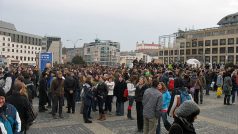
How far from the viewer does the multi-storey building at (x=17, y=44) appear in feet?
425

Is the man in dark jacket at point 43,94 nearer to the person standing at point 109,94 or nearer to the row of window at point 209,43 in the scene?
the person standing at point 109,94

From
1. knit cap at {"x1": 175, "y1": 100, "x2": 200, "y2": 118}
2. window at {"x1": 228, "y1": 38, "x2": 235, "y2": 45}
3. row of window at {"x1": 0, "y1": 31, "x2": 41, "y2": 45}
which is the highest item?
row of window at {"x1": 0, "y1": 31, "x2": 41, "y2": 45}

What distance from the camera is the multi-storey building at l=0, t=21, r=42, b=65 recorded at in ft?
425

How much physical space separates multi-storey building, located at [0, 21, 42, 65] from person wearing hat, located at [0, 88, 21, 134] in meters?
125

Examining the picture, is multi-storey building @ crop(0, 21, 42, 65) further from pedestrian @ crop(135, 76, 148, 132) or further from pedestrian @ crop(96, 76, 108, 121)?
pedestrian @ crop(135, 76, 148, 132)

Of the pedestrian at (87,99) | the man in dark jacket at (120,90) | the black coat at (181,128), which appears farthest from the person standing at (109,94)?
the black coat at (181,128)

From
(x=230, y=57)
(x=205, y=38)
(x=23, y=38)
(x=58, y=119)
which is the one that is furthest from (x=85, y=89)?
(x=23, y=38)

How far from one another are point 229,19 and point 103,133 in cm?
9970

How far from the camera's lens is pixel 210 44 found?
3853 inches

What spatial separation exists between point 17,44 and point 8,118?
453ft

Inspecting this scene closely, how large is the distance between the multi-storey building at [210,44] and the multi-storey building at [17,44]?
6344cm

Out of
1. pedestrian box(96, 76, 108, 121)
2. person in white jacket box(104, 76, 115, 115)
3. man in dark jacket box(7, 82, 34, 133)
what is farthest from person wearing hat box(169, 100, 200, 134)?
person in white jacket box(104, 76, 115, 115)

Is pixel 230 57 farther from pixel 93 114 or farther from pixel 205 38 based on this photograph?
pixel 93 114

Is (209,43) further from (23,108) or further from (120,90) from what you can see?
(23,108)
